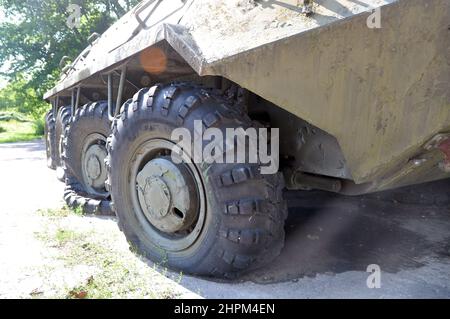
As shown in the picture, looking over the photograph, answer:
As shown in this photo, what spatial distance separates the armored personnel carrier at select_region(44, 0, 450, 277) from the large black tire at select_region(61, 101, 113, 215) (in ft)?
4.32

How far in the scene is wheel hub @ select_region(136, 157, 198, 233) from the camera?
107 inches

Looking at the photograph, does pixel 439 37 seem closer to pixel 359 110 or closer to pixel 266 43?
pixel 359 110

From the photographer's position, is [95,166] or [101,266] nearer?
[101,266]

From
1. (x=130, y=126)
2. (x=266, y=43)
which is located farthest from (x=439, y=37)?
(x=130, y=126)

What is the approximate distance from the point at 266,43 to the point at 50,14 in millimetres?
20175

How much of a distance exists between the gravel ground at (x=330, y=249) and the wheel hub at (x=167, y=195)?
1.04ft

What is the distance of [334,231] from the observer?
12.5 feet

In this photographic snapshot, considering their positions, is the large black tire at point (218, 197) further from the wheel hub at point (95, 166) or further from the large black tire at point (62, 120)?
the large black tire at point (62, 120)

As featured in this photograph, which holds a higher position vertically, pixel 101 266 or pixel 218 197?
pixel 218 197

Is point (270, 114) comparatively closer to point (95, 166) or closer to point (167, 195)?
point (167, 195)

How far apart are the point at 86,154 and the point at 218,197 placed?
9.62 ft

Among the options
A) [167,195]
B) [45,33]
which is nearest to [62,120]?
[167,195]

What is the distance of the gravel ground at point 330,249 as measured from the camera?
2.61m

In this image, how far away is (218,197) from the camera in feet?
8.14
